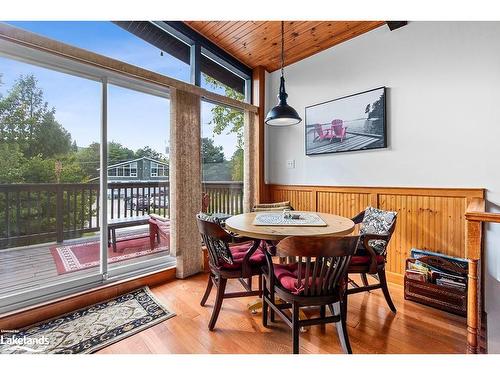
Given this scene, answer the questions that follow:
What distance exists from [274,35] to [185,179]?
210 centimetres

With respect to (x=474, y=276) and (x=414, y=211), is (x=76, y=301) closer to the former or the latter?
(x=474, y=276)

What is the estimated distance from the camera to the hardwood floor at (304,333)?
163 cm

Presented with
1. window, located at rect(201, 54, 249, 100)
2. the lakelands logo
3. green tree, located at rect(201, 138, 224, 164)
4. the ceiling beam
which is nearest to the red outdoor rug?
the lakelands logo

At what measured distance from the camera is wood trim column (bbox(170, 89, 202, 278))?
8.68 feet

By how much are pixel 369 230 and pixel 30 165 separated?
121 inches

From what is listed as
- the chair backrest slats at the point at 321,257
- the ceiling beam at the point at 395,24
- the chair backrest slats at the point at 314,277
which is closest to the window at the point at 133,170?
the chair backrest slats at the point at 321,257

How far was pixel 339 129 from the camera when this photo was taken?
3051 mm

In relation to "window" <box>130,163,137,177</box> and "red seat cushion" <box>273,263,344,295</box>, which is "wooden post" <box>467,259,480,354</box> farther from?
"window" <box>130,163,137,177</box>

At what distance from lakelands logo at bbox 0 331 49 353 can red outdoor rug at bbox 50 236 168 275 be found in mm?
631

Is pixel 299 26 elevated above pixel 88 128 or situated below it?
above
